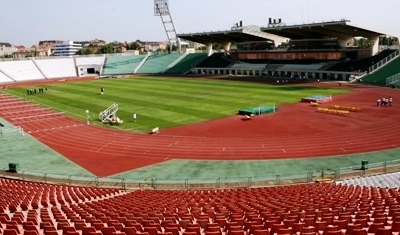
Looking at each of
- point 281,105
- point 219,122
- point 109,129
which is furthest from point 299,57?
point 109,129

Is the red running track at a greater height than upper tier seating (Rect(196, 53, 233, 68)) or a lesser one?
lesser

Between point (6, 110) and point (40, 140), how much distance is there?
878 inches

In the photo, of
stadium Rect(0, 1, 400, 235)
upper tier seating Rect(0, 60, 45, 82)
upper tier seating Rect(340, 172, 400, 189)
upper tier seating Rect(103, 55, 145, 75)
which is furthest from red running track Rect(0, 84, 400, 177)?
upper tier seating Rect(103, 55, 145, 75)

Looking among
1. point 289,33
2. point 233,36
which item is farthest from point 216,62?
point 289,33

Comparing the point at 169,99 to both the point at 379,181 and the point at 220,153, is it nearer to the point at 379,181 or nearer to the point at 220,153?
the point at 220,153

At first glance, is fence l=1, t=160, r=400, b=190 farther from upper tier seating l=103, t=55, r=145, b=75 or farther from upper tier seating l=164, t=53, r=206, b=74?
upper tier seating l=103, t=55, r=145, b=75

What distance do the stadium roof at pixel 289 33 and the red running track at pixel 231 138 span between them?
33.4m

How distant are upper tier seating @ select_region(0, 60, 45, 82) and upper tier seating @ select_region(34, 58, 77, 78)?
6.59ft

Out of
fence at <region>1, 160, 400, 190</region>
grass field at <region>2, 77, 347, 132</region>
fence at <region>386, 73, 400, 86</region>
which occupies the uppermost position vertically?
fence at <region>386, 73, 400, 86</region>

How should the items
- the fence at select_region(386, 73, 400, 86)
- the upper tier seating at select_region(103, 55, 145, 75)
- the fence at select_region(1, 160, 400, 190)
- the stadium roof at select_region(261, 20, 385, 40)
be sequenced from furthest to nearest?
the upper tier seating at select_region(103, 55, 145, 75) < the stadium roof at select_region(261, 20, 385, 40) < the fence at select_region(386, 73, 400, 86) < the fence at select_region(1, 160, 400, 190)

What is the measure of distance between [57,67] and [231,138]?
320ft

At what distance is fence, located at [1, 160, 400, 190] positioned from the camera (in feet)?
Answer: 85.9

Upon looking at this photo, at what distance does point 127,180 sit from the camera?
2827 centimetres

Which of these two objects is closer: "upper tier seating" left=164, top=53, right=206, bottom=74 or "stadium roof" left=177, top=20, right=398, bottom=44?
"stadium roof" left=177, top=20, right=398, bottom=44
